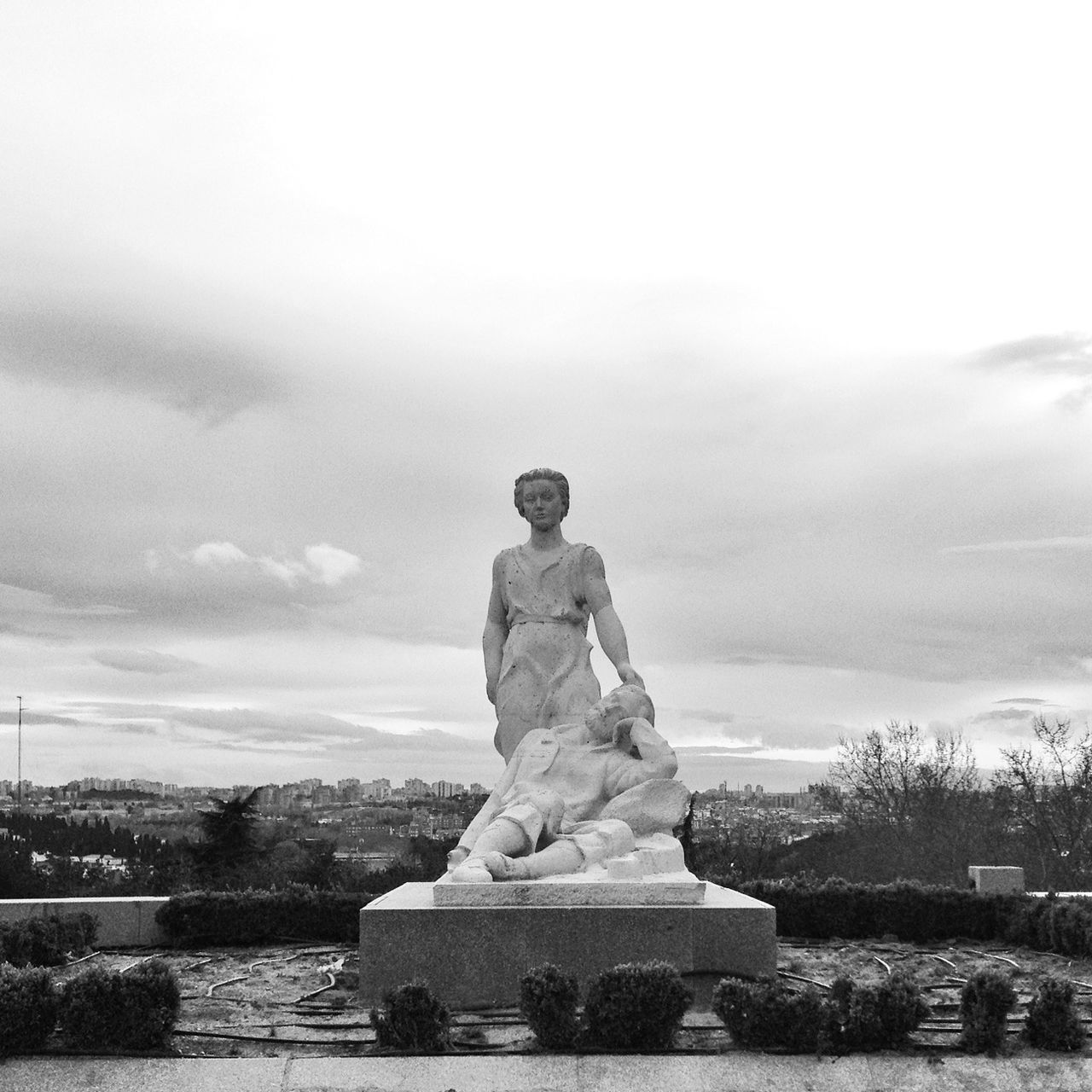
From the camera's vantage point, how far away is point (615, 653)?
9.54 meters

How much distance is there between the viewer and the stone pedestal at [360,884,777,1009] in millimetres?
6824

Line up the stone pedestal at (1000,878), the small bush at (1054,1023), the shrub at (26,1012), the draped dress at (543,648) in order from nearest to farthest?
the shrub at (26,1012) < the small bush at (1054,1023) < the draped dress at (543,648) < the stone pedestal at (1000,878)

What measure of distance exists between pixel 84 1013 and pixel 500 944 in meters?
2.26

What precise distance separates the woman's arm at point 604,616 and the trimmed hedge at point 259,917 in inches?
113

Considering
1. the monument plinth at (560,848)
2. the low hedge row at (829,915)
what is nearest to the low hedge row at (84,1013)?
the monument plinth at (560,848)

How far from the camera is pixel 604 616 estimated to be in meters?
9.61

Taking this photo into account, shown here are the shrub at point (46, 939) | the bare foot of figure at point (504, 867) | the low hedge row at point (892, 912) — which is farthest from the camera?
the low hedge row at point (892, 912)

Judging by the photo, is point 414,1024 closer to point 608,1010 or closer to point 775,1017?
point 608,1010

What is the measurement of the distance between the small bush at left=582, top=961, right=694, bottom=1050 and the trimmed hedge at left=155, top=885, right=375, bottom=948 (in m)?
5.07

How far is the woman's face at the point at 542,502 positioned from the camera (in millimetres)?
9750

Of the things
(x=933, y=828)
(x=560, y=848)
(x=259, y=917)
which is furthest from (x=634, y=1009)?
(x=933, y=828)

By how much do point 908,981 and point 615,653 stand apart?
4303 millimetres

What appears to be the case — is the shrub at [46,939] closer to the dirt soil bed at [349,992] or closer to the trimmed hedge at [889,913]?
the dirt soil bed at [349,992]

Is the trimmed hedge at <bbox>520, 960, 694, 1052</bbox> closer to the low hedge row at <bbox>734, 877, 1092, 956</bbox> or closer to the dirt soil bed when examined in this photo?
the dirt soil bed
